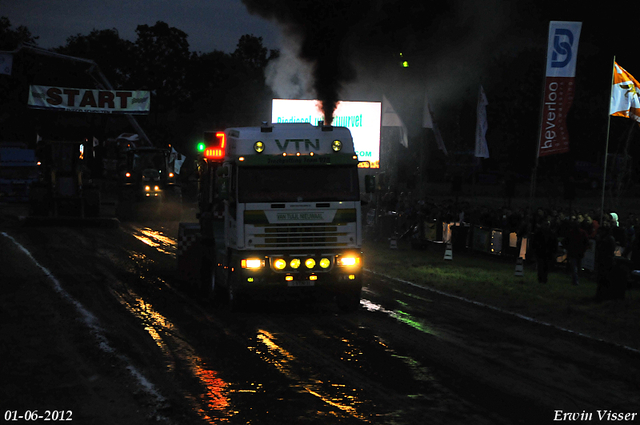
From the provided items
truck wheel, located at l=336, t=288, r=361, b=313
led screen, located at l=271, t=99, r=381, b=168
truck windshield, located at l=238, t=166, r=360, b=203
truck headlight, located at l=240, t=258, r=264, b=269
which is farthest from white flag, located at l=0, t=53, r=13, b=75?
truck wheel, located at l=336, t=288, r=361, b=313

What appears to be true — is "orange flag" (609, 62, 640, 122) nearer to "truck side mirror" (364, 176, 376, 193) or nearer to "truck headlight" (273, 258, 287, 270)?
"truck side mirror" (364, 176, 376, 193)

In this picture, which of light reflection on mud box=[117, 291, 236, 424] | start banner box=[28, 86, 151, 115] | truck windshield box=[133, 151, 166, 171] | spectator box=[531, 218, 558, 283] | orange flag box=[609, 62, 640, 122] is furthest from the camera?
start banner box=[28, 86, 151, 115]

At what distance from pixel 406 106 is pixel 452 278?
83.8 ft

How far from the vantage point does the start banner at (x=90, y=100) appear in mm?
34188

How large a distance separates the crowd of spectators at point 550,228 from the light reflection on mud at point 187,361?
8.67 meters

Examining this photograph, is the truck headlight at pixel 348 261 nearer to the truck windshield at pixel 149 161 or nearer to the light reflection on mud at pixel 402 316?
the light reflection on mud at pixel 402 316

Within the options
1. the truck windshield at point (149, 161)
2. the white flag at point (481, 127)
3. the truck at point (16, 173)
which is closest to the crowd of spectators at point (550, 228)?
the white flag at point (481, 127)

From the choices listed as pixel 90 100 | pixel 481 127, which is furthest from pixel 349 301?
pixel 90 100

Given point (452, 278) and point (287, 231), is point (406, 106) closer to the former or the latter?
point (452, 278)

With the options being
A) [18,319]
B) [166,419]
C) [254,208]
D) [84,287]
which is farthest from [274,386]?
[84,287]

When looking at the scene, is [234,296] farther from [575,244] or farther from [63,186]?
[63,186]

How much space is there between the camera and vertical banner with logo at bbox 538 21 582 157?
2008 centimetres

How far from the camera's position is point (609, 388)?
27.2 ft

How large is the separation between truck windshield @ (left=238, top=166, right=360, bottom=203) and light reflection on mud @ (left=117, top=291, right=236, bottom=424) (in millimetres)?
2536
